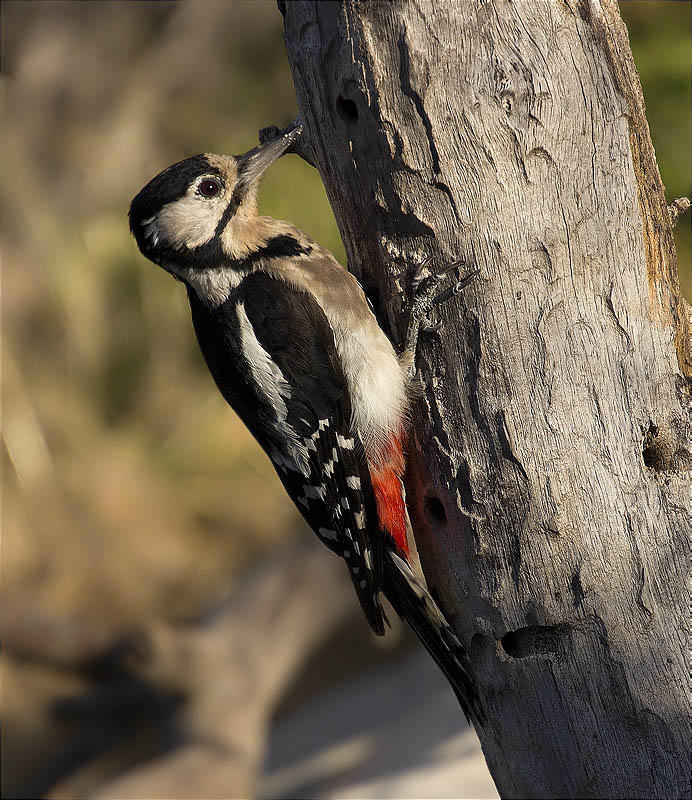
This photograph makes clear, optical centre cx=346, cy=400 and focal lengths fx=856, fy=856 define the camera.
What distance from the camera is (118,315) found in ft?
20.8

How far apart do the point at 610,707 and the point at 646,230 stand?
116 centimetres

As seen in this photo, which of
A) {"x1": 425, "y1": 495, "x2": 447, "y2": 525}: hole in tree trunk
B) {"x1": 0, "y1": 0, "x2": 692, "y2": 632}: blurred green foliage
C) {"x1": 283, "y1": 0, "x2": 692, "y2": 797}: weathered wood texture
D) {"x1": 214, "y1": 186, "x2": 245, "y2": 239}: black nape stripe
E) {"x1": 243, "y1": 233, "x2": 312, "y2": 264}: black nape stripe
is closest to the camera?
{"x1": 283, "y1": 0, "x2": 692, "y2": 797}: weathered wood texture

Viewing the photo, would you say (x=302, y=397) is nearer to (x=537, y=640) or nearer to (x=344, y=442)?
(x=344, y=442)

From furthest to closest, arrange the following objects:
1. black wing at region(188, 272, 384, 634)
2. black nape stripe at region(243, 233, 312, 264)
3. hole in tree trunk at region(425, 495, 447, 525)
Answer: black nape stripe at region(243, 233, 312, 264) < black wing at region(188, 272, 384, 634) < hole in tree trunk at region(425, 495, 447, 525)

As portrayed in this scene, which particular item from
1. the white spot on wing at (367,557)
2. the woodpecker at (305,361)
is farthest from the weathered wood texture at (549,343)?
the white spot on wing at (367,557)

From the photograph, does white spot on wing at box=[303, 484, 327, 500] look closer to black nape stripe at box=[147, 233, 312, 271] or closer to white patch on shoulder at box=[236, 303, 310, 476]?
white patch on shoulder at box=[236, 303, 310, 476]

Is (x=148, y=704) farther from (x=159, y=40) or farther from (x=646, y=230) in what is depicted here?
(x=159, y=40)

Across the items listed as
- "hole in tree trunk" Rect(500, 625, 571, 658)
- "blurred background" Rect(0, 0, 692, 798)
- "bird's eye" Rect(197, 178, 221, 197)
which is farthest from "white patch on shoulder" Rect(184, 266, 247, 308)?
"blurred background" Rect(0, 0, 692, 798)

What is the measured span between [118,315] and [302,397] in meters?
4.08

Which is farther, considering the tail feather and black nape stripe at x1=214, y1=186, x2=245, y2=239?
black nape stripe at x1=214, y1=186, x2=245, y2=239

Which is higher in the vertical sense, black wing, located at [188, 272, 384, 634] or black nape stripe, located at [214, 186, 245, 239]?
black nape stripe, located at [214, 186, 245, 239]

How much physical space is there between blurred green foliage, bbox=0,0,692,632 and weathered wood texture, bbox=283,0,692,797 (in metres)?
3.61

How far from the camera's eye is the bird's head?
2.71 metres

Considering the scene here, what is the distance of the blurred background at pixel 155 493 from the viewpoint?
15.8ft
